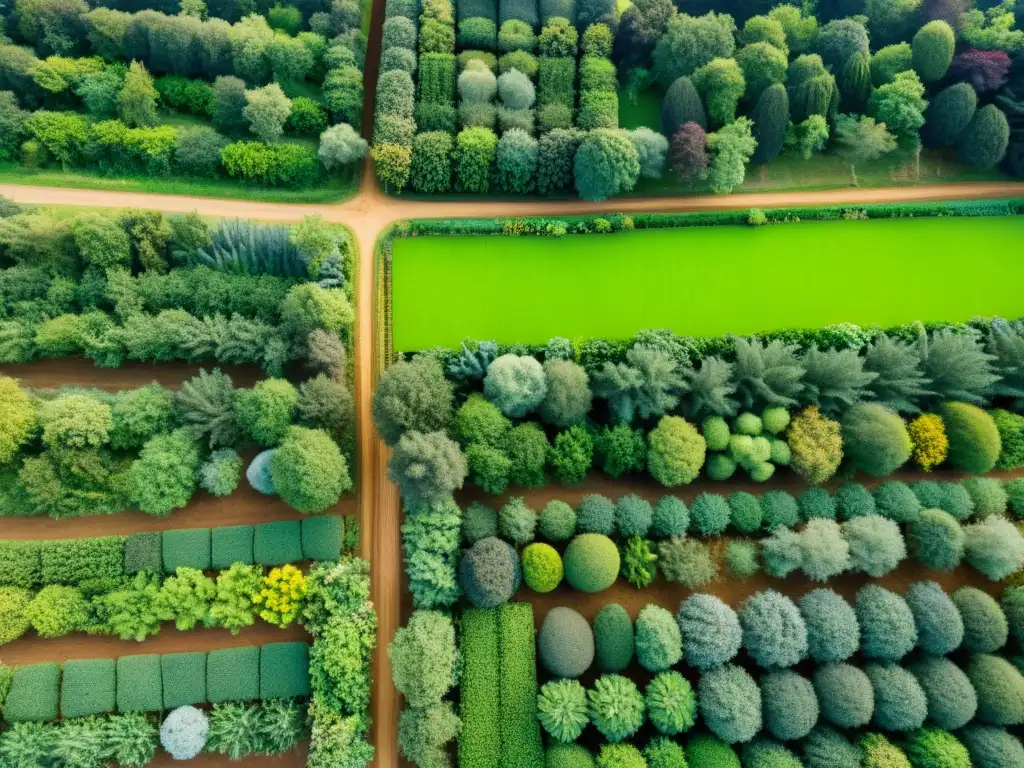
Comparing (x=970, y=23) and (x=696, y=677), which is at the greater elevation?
(x=970, y=23)

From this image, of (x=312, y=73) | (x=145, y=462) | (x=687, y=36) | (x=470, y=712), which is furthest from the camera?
(x=312, y=73)

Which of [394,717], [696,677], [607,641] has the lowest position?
[394,717]

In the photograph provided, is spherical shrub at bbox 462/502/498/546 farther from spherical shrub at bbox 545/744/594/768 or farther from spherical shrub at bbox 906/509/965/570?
spherical shrub at bbox 906/509/965/570

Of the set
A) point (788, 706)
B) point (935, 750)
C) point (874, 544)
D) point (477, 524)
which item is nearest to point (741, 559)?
point (874, 544)

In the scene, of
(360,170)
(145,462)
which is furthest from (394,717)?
(360,170)

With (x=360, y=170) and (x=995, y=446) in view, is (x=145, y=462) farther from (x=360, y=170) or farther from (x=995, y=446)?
(x=995, y=446)

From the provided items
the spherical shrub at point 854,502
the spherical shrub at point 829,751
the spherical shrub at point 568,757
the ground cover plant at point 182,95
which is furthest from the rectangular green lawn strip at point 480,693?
the ground cover plant at point 182,95

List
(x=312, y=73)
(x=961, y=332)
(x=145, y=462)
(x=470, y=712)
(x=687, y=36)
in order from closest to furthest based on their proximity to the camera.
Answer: (x=470, y=712), (x=145, y=462), (x=961, y=332), (x=687, y=36), (x=312, y=73)

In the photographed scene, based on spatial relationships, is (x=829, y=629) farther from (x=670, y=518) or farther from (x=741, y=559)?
(x=670, y=518)
